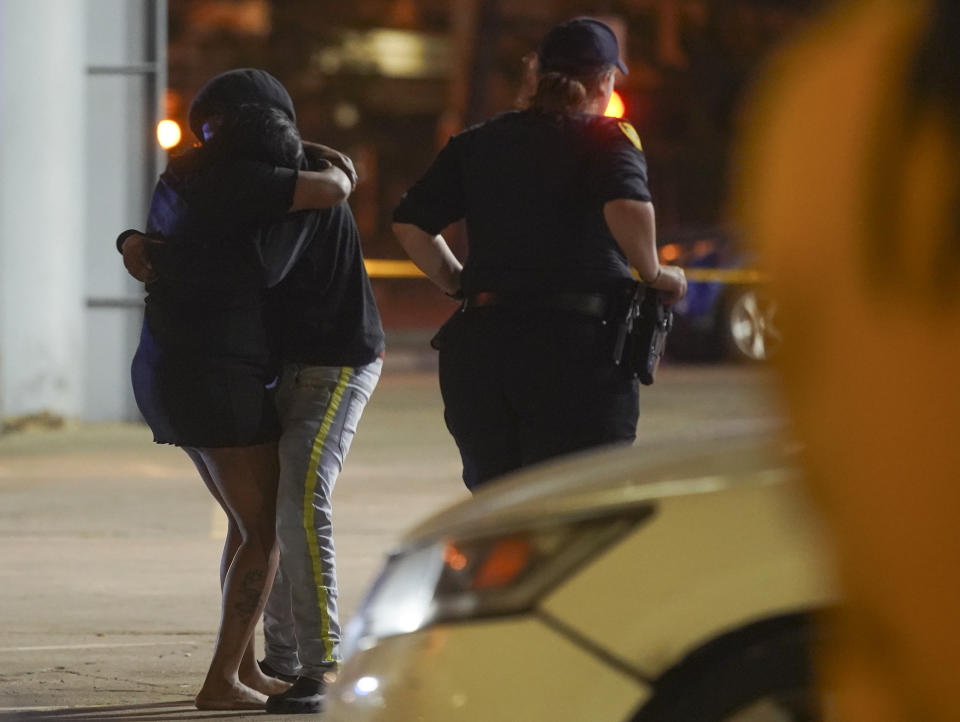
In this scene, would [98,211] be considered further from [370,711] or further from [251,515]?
[370,711]

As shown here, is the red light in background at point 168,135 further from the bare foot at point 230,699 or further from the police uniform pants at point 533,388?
the police uniform pants at point 533,388

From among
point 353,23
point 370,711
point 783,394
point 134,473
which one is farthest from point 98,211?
point 353,23

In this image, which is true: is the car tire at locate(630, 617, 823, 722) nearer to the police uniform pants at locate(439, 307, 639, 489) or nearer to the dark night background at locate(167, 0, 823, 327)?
the police uniform pants at locate(439, 307, 639, 489)

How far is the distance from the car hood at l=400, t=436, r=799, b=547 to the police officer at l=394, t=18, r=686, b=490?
4.40ft

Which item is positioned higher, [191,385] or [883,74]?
[883,74]

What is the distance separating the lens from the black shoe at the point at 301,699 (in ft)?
16.9

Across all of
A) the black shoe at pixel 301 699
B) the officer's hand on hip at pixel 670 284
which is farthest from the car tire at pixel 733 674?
the black shoe at pixel 301 699

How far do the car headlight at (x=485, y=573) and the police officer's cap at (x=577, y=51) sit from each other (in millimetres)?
1898

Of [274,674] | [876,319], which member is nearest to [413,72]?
[274,674]

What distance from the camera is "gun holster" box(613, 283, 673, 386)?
15.6 feet

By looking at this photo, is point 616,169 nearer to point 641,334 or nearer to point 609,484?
point 641,334

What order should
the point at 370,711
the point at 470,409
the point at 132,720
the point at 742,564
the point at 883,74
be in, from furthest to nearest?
the point at 132,720 → the point at 470,409 → the point at 370,711 → the point at 742,564 → the point at 883,74

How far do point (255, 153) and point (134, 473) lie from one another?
6.00 m

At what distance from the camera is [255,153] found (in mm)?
5062
